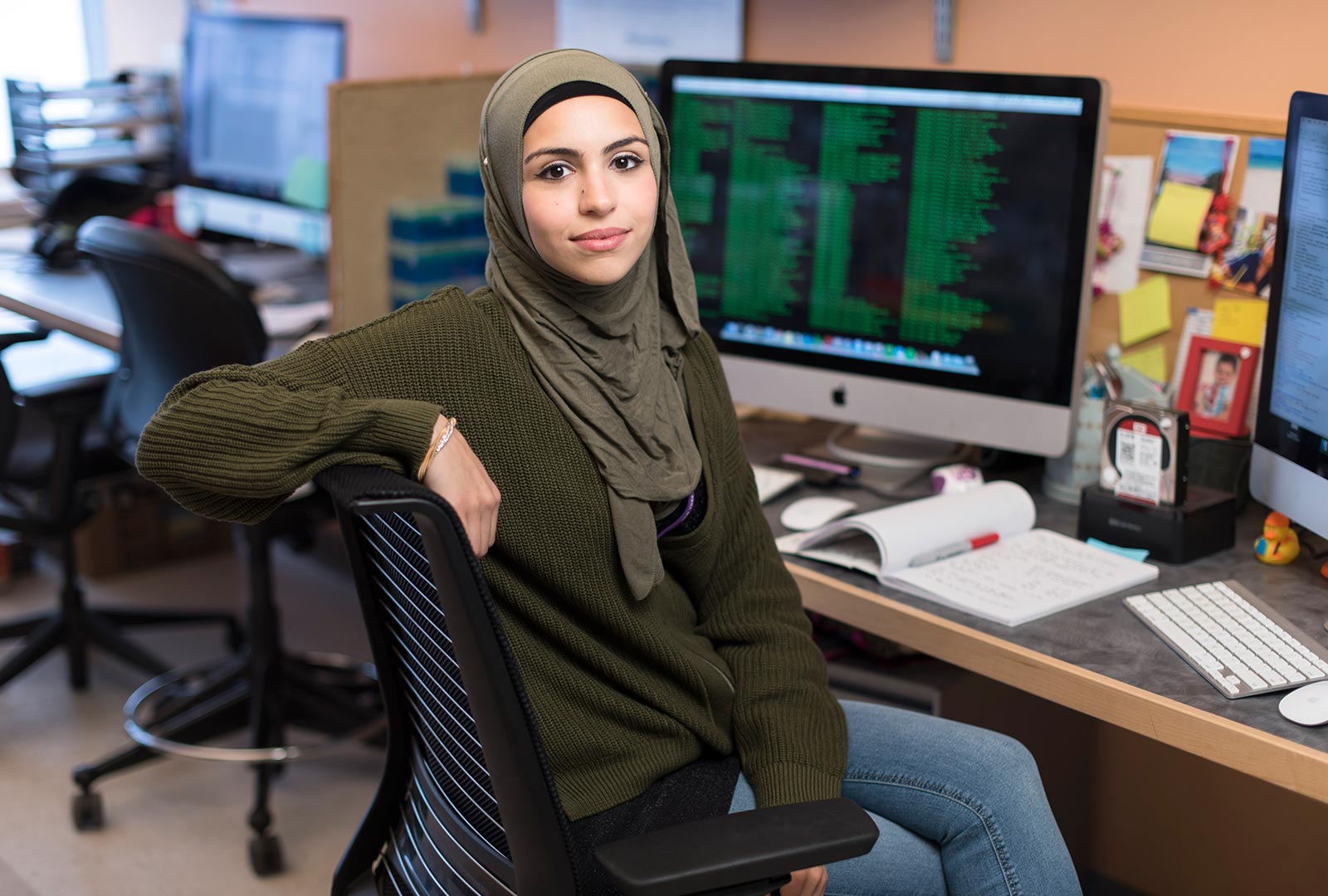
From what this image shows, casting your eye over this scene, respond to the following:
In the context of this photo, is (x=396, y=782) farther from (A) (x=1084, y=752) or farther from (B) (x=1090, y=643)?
(A) (x=1084, y=752)

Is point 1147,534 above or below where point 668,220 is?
below

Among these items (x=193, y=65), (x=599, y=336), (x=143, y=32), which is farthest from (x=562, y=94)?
(x=143, y=32)

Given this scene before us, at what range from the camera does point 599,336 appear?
4.09 ft

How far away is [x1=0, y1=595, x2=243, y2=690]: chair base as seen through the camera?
266 centimetres

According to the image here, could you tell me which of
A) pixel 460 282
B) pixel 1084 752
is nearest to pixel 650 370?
pixel 1084 752

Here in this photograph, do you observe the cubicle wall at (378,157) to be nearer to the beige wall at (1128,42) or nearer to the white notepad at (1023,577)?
the beige wall at (1128,42)

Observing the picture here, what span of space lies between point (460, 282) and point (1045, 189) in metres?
1.23

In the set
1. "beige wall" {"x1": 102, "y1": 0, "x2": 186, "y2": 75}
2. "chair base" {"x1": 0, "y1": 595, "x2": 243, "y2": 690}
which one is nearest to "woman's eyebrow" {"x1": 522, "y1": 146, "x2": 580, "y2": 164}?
"chair base" {"x1": 0, "y1": 595, "x2": 243, "y2": 690}

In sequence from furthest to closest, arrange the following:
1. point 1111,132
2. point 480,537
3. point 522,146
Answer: point 1111,132 → point 522,146 → point 480,537

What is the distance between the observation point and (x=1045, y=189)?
1609 mm

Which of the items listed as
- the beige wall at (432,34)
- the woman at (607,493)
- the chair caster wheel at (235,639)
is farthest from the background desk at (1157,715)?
the chair caster wheel at (235,639)

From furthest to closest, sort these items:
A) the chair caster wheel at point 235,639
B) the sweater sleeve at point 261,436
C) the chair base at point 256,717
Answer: the chair caster wheel at point 235,639 < the chair base at point 256,717 < the sweater sleeve at point 261,436

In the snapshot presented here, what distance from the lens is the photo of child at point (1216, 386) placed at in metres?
1.71

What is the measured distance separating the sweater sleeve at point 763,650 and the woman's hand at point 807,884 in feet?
0.25
